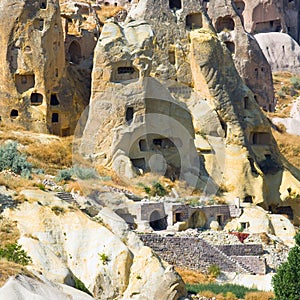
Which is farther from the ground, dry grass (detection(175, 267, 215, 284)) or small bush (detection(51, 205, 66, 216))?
small bush (detection(51, 205, 66, 216))

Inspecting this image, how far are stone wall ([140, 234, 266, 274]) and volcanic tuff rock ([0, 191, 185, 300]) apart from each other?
7.32ft

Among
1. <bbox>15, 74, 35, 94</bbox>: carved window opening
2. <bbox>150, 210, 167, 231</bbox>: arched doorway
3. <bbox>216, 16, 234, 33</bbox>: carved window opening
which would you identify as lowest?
<bbox>150, 210, 167, 231</bbox>: arched doorway

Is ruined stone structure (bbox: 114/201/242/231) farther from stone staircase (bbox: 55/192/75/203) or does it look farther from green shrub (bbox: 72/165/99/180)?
green shrub (bbox: 72/165/99/180)

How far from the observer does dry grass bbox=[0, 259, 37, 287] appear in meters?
22.8

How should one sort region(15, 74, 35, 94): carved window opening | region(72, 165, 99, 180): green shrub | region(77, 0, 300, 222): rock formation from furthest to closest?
region(15, 74, 35, 94): carved window opening, region(77, 0, 300, 222): rock formation, region(72, 165, 99, 180): green shrub

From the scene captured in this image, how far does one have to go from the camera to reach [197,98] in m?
46.7

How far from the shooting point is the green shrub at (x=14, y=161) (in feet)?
122

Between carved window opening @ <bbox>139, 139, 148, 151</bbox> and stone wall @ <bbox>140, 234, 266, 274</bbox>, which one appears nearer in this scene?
stone wall @ <bbox>140, 234, 266, 274</bbox>

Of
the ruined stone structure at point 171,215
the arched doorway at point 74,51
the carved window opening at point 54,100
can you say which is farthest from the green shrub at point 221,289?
the arched doorway at point 74,51

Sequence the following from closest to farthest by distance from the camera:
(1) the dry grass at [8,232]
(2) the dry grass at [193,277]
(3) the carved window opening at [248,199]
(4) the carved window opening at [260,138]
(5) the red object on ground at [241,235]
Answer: (1) the dry grass at [8,232]
(2) the dry grass at [193,277]
(5) the red object on ground at [241,235]
(3) the carved window opening at [248,199]
(4) the carved window opening at [260,138]

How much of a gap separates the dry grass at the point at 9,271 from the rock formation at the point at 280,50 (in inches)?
1772

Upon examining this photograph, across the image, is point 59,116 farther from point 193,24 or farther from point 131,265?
point 131,265

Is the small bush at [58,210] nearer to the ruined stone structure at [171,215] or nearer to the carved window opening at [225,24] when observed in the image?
the ruined stone structure at [171,215]

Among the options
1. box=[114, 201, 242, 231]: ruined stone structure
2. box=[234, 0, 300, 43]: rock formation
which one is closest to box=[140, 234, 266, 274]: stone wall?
box=[114, 201, 242, 231]: ruined stone structure
